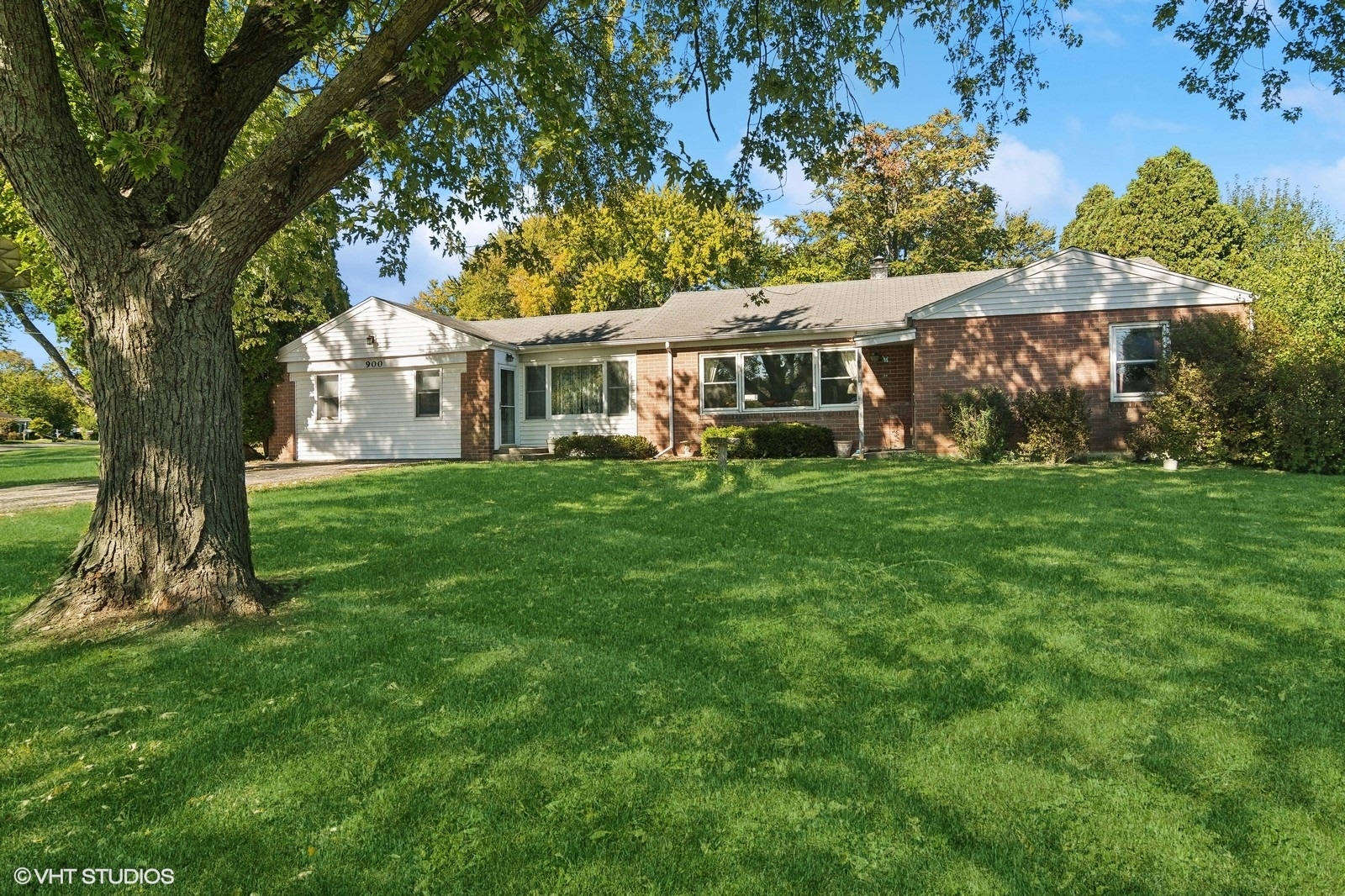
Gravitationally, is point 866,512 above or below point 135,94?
below

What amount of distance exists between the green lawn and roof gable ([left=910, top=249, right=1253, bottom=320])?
1887 cm

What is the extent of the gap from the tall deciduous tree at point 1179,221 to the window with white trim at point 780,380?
21.4 meters

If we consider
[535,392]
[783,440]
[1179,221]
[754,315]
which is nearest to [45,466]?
[535,392]

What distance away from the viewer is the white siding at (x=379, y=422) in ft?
64.8

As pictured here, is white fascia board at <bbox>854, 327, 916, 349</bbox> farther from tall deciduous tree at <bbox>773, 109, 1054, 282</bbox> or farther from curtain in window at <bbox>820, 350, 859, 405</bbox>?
tall deciduous tree at <bbox>773, 109, 1054, 282</bbox>

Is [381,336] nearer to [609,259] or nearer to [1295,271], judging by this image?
[609,259]

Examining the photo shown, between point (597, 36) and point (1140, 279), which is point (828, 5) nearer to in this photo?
point (597, 36)

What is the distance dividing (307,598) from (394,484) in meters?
6.70

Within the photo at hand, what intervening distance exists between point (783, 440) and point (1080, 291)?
672 centimetres

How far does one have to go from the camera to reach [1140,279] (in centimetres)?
1453

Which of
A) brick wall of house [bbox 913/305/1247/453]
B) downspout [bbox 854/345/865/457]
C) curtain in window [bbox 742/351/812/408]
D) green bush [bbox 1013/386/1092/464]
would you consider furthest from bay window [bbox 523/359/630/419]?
green bush [bbox 1013/386/1092/464]

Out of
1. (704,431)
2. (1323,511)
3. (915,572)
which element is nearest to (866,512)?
(915,572)

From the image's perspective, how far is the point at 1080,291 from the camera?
14.9 metres

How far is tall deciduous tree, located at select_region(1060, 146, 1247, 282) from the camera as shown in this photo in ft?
104
